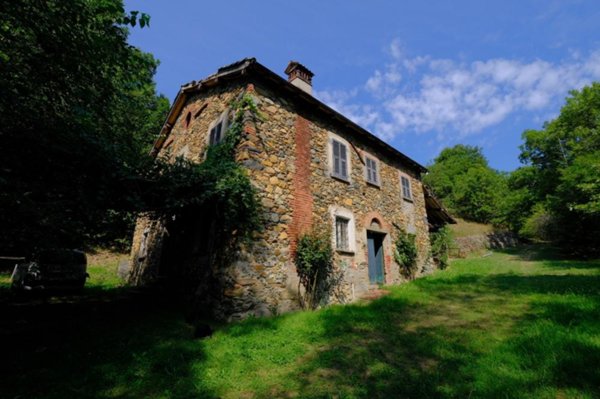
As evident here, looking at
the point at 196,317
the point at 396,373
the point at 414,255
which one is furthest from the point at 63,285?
the point at 414,255

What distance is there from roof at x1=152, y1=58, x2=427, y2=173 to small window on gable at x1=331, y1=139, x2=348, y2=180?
0.84 m

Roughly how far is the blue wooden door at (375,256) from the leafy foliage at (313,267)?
2.84 m

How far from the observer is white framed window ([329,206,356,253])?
933 cm

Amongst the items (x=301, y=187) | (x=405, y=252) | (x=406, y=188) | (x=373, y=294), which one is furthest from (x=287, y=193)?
(x=406, y=188)

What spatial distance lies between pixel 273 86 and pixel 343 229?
195 inches

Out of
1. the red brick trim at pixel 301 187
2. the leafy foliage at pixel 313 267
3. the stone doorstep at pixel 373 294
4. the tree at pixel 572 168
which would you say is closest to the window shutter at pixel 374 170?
the red brick trim at pixel 301 187

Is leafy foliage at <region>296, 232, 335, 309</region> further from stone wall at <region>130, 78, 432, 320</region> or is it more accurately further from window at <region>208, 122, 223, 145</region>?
window at <region>208, 122, 223, 145</region>

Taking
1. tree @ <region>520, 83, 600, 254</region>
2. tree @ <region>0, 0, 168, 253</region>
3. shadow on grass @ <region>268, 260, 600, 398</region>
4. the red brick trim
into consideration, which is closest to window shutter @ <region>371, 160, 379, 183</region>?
the red brick trim

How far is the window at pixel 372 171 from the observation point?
11.6 m

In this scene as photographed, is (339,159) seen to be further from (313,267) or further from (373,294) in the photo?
(373,294)

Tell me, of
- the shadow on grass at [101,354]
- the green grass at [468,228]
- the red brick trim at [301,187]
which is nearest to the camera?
the shadow on grass at [101,354]

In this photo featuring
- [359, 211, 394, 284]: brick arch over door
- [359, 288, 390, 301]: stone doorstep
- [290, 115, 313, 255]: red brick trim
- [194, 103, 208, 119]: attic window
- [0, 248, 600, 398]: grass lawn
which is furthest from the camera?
[359, 211, 394, 284]: brick arch over door

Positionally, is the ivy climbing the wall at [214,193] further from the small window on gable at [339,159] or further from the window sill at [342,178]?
the small window on gable at [339,159]

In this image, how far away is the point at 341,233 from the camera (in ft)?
31.8
